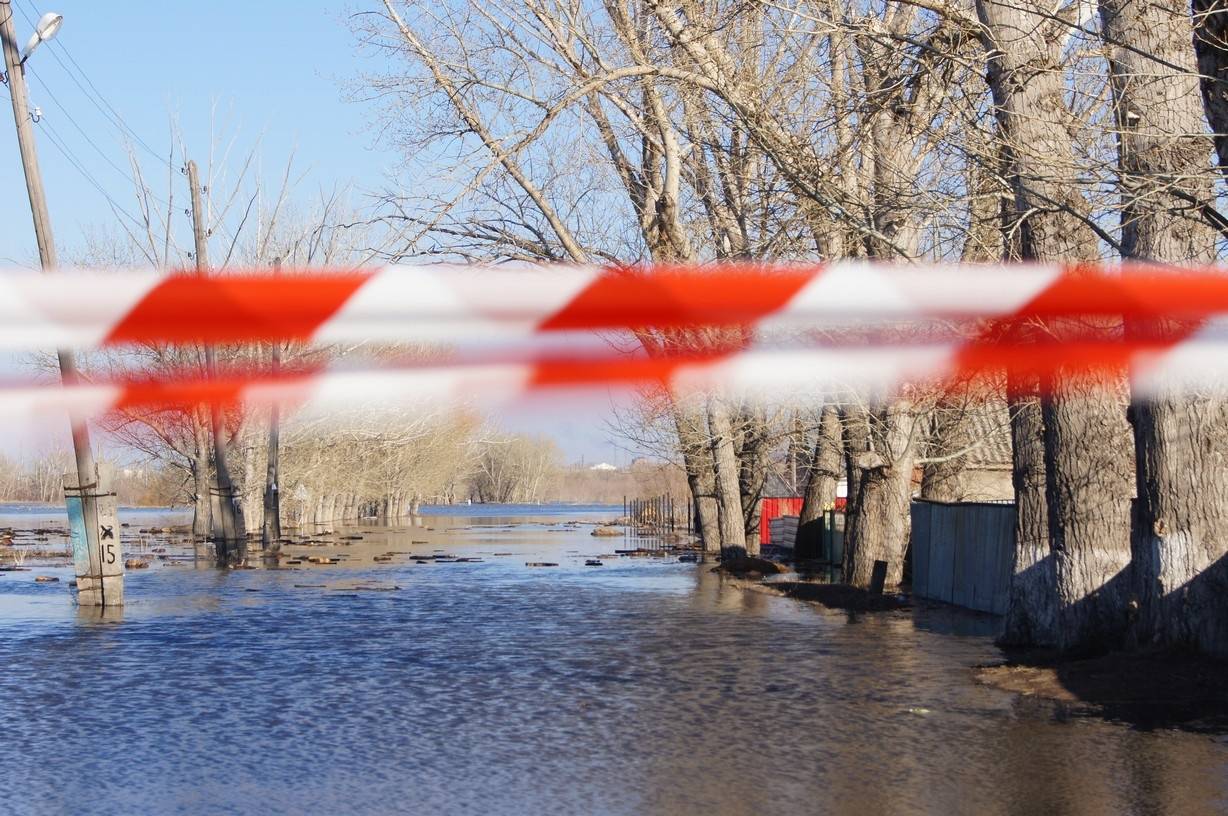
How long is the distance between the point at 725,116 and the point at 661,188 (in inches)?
282

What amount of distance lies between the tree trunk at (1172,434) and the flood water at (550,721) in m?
1.44

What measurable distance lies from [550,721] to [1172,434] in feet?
17.7

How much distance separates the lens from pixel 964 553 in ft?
70.4

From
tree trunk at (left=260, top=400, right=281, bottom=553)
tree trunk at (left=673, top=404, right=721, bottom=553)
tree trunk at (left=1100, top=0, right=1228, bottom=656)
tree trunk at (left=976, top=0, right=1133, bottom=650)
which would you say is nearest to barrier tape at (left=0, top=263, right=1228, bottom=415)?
tree trunk at (left=1100, top=0, right=1228, bottom=656)

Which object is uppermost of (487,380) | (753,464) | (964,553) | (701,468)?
(753,464)

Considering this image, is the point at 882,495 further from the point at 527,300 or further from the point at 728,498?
the point at 527,300

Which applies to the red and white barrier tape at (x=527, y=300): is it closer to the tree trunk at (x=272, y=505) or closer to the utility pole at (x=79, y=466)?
the utility pole at (x=79, y=466)

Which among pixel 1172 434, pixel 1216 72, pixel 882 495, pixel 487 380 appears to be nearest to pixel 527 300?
pixel 487 380

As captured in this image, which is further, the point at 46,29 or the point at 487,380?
the point at 46,29

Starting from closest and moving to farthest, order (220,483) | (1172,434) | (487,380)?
(487,380) < (1172,434) < (220,483)

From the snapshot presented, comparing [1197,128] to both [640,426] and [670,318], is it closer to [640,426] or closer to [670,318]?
[670,318]

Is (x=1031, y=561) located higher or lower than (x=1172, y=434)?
lower

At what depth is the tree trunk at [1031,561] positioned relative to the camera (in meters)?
14.2

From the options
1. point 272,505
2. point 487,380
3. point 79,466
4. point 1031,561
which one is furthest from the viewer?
point 272,505
